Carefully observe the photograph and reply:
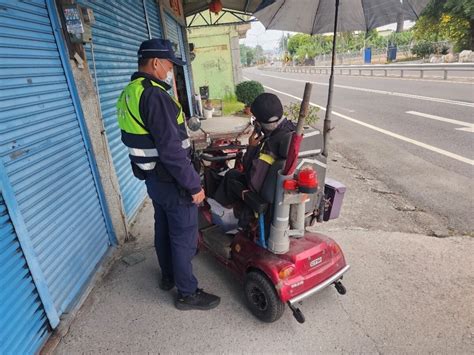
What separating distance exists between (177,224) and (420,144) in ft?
20.7

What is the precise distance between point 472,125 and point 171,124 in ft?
28.0

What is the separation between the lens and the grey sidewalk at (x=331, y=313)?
2.22 m

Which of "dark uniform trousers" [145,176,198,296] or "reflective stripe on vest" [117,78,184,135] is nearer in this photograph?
"reflective stripe on vest" [117,78,184,135]

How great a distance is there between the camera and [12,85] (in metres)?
2.12

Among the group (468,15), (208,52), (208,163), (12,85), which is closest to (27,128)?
(12,85)

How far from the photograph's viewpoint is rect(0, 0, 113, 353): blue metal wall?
2062 mm

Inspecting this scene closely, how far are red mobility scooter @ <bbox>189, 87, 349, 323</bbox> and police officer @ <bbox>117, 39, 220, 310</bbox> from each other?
405mm

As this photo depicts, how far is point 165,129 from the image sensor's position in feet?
6.80

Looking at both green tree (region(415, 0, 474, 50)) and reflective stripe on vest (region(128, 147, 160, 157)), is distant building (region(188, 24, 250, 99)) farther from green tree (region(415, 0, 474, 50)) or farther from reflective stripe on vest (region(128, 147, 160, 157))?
green tree (region(415, 0, 474, 50))

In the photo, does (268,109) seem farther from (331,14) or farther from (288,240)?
(331,14)

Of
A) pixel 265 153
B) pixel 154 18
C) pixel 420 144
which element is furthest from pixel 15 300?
pixel 420 144

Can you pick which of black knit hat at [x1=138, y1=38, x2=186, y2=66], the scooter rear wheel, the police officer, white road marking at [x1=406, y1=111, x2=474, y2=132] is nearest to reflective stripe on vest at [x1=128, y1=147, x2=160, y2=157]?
the police officer

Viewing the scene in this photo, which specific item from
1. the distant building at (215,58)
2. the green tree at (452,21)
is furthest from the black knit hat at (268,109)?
the green tree at (452,21)

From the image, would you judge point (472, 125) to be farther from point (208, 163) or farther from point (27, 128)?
point (27, 128)
